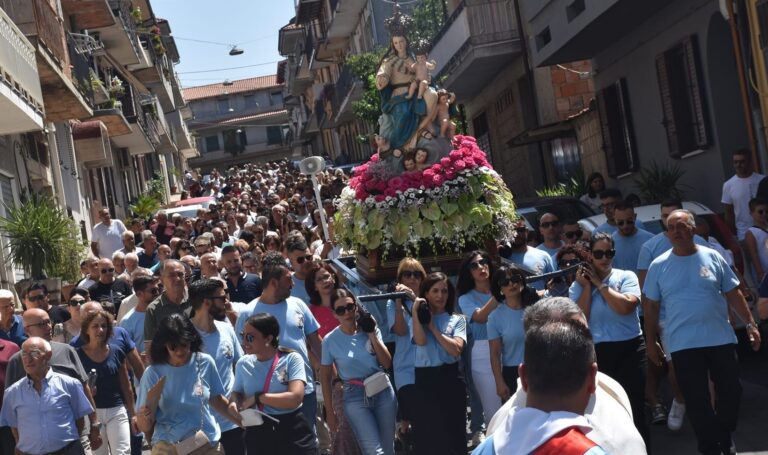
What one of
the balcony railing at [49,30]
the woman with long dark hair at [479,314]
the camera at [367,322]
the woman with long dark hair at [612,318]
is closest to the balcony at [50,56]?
the balcony railing at [49,30]

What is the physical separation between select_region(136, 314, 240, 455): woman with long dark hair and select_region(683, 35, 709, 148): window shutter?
38.3ft

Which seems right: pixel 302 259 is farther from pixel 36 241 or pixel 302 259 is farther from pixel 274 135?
pixel 274 135

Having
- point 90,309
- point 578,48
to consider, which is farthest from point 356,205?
point 578,48

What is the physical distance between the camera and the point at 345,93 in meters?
52.8

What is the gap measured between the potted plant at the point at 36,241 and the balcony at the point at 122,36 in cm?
1753

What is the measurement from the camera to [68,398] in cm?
927

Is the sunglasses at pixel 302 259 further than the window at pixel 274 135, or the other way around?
the window at pixel 274 135

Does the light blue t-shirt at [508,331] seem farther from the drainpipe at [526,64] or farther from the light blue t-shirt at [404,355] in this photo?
the drainpipe at [526,64]

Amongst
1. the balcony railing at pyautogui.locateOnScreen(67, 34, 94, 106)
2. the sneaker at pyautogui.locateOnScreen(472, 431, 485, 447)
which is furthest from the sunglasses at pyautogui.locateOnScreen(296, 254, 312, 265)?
the balcony railing at pyautogui.locateOnScreen(67, 34, 94, 106)

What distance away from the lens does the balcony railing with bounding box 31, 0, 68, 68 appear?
21031 millimetres

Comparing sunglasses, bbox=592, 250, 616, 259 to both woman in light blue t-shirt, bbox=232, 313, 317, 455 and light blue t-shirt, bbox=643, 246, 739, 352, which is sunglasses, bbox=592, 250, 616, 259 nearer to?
light blue t-shirt, bbox=643, 246, 739, 352

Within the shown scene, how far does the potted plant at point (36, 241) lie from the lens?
18562mm

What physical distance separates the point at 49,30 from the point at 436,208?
13516 millimetres

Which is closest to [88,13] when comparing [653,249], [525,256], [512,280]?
[525,256]
